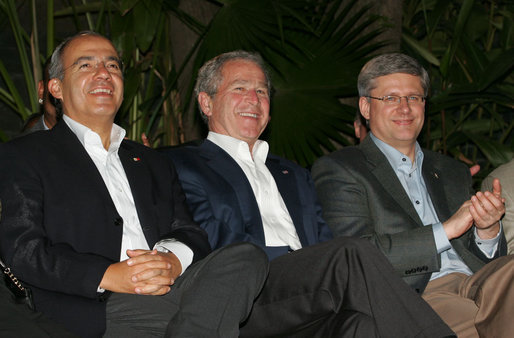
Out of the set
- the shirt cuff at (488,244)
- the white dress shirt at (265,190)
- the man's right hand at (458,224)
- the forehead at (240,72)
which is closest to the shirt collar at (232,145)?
the white dress shirt at (265,190)

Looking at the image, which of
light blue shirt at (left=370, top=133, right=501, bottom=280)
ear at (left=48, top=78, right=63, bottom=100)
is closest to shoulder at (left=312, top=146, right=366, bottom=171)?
light blue shirt at (left=370, top=133, right=501, bottom=280)

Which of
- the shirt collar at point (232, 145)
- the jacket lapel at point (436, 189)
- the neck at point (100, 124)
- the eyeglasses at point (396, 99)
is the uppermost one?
the eyeglasses at point (396, 99)

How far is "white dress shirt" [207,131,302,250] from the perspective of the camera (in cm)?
254

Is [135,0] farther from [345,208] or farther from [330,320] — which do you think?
[330,320]

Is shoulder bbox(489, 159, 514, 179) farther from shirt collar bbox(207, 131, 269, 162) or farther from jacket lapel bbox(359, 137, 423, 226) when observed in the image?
shirt collar bbox(207, 131, 269, 162)

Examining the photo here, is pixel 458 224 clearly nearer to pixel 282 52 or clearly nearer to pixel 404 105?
pixel 404 105

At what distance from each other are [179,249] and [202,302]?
0.36 meters

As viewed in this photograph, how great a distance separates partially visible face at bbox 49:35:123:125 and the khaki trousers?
4.41ft

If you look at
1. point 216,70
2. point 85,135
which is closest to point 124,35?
point 216,70

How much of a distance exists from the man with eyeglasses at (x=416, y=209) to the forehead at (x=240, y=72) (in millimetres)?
431

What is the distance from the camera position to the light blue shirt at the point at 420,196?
8.55 feet

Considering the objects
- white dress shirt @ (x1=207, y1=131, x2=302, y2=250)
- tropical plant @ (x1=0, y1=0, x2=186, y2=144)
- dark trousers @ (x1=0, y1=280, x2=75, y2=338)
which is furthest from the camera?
tropical plant @ (x1=0, y1=0, x2=186, y2=144)

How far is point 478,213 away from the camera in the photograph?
2389 mm

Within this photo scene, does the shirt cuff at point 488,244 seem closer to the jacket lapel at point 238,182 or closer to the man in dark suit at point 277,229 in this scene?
the man in dark suit at point 277,229
